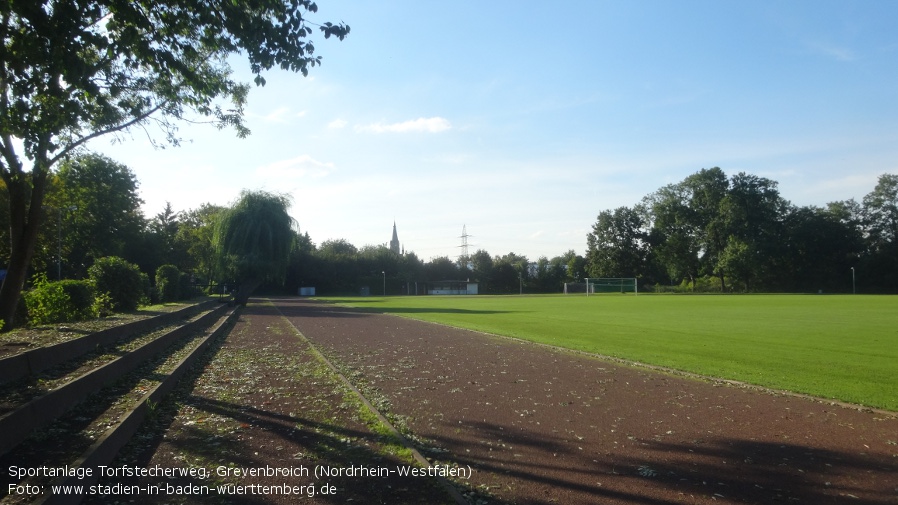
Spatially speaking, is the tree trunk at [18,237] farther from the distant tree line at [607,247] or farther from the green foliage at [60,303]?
the distant tree line at [607,247]

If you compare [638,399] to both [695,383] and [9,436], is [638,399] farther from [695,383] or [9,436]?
[9,436]

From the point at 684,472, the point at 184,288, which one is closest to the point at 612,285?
the point at 184,288

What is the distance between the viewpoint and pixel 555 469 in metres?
6.53

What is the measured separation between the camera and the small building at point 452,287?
121 metres

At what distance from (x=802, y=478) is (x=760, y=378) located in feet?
23.1

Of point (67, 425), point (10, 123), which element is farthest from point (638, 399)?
point (10, 123)

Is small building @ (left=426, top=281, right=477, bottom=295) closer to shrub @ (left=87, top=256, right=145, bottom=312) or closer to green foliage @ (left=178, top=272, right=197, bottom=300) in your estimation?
green foliage @ (left=178, top=272, right=197, bottom=300)

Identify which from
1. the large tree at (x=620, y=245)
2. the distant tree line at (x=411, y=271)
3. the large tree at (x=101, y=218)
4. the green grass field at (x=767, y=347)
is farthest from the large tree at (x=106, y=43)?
the large tree at (x=620, y=245)

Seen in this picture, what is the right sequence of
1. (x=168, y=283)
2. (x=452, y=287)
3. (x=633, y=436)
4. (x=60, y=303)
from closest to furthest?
Result: (x=633, y=436)
(x=60, y=303)
(x=168, y=283)
(x=452, y=287)

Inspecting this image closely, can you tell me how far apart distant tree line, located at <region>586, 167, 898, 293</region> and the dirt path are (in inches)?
3600

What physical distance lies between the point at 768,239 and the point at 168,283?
292 feet

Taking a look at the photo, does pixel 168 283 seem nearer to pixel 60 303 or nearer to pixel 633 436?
pixel 60 303

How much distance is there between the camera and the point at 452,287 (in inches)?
4830

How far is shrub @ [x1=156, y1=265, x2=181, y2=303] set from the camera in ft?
125
